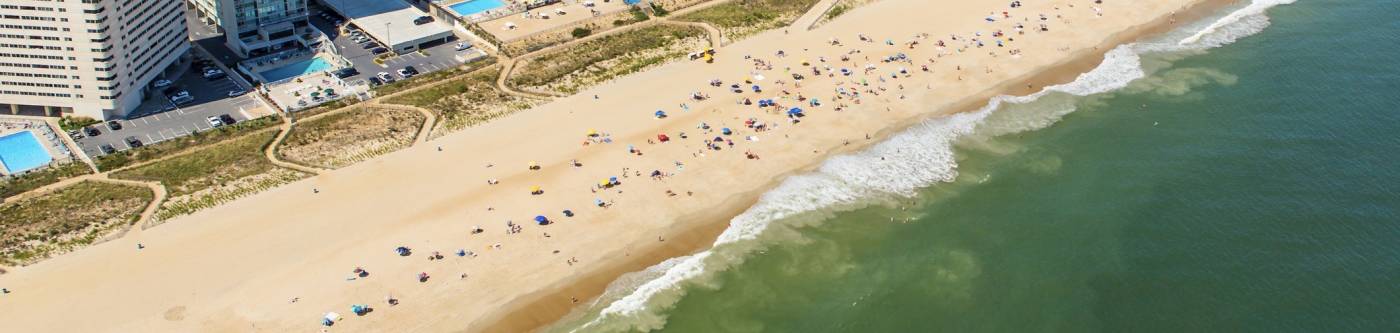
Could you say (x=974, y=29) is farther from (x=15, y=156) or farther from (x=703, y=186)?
(x=15, y=156)

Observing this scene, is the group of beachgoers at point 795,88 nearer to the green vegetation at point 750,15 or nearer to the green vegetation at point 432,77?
the green vegetation at point 750,15

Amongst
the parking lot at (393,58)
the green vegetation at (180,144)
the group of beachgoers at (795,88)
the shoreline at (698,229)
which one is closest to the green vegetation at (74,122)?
the green vegetation at (180,144)

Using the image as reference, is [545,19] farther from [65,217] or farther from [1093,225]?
[1093,225]

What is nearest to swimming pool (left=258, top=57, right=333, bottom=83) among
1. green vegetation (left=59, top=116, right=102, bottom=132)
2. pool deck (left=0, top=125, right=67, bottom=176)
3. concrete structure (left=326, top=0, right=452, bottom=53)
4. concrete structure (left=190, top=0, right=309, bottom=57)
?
concrete structure (left=190, top=0, right=309, bottom=57)

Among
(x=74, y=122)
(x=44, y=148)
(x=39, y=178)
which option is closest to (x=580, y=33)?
(x=74, y=122)

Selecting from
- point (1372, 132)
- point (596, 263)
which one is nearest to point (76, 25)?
point (596, 263)

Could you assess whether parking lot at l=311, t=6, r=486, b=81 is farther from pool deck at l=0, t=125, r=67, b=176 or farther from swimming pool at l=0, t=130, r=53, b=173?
swimming pool at l=0, t=130, r=53, b=173

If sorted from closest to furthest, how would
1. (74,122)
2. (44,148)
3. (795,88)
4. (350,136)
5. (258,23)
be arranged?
(44,148), (74,122), (350,136), (795,88), (258,23)
